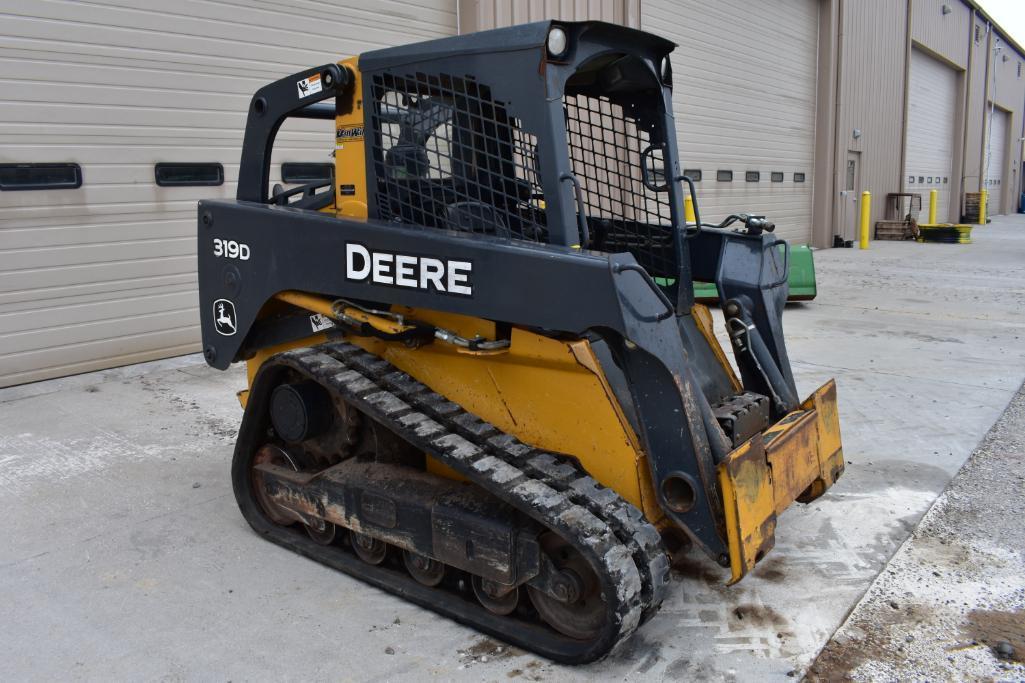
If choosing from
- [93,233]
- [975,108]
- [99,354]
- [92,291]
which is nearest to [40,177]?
[93,233]

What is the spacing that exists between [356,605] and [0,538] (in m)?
1.85

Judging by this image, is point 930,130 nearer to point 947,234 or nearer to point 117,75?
point 947,234

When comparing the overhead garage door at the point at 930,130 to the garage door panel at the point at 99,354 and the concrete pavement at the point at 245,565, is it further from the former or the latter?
the garage door panel at the point at 99,354

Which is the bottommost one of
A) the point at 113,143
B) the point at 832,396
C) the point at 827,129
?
Result: the point at 832,396

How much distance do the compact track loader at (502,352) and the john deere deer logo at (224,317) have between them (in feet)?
0.05

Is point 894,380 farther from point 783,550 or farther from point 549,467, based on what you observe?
point 549,467

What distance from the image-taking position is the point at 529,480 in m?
2.91

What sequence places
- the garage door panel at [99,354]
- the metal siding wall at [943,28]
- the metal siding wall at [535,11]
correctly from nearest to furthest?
the garage door panel at [99,354] < the metal siding wall at [535,11] < the metal siding wall at [943,28]

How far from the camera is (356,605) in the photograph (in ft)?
10.8

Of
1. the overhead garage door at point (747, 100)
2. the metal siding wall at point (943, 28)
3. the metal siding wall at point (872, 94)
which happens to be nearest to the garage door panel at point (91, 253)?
the overhead garage door at point (747, 100)

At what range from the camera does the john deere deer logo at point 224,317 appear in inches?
153

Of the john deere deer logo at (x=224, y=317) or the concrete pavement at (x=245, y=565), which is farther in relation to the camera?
the john deere deer logo at (x=224, y=317)

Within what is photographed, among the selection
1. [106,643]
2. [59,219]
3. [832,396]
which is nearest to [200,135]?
[59,219]

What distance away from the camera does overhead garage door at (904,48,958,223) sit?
85.0ft
